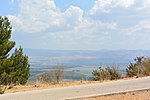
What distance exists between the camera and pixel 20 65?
3216 centimetres

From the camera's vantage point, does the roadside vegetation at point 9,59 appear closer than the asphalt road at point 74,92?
No

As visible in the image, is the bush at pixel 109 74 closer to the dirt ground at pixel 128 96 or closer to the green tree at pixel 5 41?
the dirt ground at pixel 128 96

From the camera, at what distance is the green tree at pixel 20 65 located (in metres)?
30.3

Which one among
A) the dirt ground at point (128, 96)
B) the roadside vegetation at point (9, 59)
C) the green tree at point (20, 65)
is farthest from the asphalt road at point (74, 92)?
the green tree at point (20, 65)

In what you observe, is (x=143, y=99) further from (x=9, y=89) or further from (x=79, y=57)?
(x=79, y=57)

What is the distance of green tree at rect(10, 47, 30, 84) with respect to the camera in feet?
99.5

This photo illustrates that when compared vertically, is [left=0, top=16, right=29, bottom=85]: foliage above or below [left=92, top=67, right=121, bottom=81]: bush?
above

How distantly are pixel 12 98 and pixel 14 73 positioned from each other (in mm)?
18266

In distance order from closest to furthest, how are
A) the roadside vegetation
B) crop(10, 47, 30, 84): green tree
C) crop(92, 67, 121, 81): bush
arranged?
crop(92, 67, 121, 81): bush < the roadside vegetation < crop(10, 47, 30, 84): green tree

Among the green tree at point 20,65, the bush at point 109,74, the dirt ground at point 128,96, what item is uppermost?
the green tree at point 20,65

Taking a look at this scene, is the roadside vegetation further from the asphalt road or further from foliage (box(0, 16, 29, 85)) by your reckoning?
the asphalt road

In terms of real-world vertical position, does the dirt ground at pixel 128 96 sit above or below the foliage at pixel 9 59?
below

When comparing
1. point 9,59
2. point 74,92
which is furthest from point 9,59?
point 74,92

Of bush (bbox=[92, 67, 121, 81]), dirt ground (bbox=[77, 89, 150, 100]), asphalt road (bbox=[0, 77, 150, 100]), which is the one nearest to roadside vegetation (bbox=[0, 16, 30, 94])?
bush (bbox=[92, 67, 121, 81])
